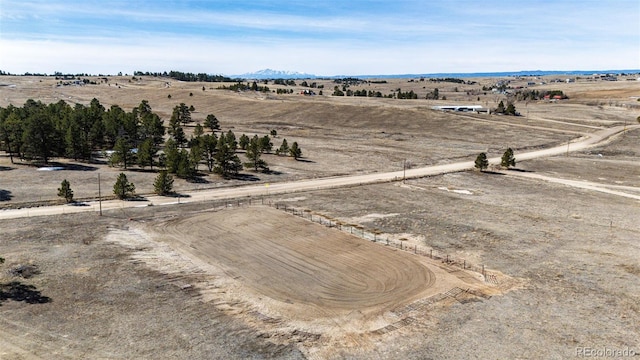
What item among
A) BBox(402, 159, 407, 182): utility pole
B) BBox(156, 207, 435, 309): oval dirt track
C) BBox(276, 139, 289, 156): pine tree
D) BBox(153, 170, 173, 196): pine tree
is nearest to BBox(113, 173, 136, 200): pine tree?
BBox(153, 170, 173, 196): pine tree

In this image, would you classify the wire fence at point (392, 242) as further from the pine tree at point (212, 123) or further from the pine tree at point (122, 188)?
the pine tree at point (212, 123)

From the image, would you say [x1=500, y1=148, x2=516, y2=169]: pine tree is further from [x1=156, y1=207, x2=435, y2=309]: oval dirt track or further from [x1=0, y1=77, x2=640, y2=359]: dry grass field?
[x1=156, y1=207, x2=435, y2=309]: oval dirt track

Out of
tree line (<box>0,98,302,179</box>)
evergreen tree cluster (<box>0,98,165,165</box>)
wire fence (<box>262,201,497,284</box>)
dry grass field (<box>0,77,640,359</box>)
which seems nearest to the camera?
dry grass field (<box>0,77,640,359</box>)

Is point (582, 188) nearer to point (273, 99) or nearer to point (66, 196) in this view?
point (66, 196)

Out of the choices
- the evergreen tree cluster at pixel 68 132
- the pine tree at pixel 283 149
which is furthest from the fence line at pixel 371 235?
the pine tree at pixel 283 149

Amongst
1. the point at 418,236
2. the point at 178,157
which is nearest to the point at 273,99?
the point at 178,157

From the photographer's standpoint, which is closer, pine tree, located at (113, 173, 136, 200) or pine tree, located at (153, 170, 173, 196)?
pine tree, located at (113, 173, 136, 200)
